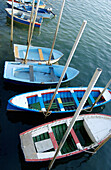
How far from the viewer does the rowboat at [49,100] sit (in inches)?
701

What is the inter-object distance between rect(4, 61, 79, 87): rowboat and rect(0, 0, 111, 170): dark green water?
1805 millimetres

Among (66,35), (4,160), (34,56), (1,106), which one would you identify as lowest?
(4,160)

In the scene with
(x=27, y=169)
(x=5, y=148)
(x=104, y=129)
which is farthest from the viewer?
(x=104, y=129)

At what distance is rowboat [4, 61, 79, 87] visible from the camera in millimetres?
20547

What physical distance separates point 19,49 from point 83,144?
1781 centimetres

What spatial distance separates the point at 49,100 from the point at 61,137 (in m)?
5.26

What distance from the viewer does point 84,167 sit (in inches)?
627

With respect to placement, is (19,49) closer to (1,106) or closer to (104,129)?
(1,106)

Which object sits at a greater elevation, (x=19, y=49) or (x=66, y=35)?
(x=66, y=35)

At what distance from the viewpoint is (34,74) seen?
22938 millimetres

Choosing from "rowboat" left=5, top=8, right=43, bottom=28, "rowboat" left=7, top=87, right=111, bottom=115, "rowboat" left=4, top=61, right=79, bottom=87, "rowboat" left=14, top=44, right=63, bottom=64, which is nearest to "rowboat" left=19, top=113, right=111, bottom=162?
"rowboat" left=7, top=87, right=111, bottom=115

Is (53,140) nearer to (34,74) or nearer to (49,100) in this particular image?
(49,100)

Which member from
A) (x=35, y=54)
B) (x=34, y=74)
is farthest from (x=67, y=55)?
(x=34, y=74)

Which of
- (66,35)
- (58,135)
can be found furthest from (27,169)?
(66,35)
